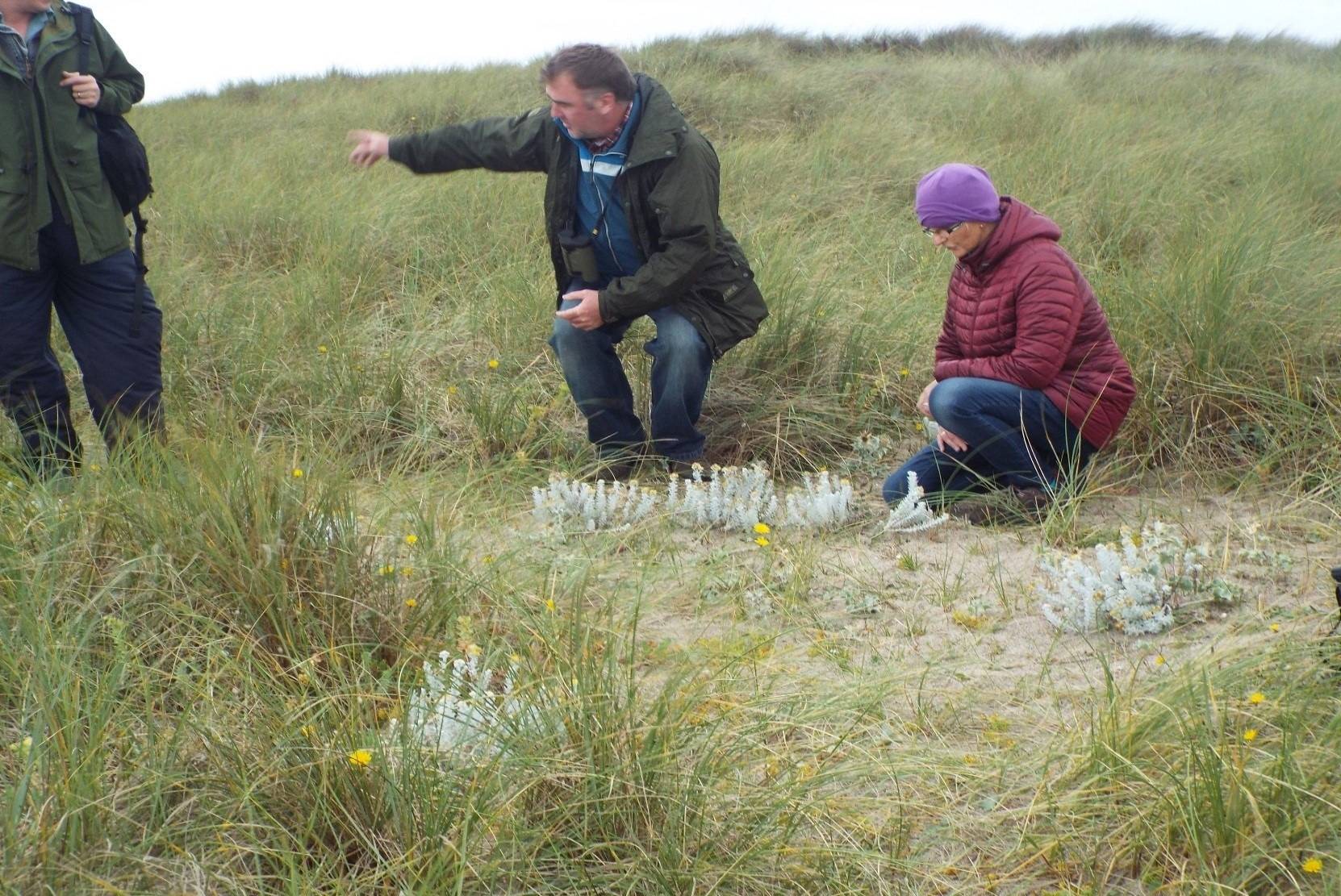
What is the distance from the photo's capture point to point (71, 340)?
4.06 metres

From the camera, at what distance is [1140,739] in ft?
7.29

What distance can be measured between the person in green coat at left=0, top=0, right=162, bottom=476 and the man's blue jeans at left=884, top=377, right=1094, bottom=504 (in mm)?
2467

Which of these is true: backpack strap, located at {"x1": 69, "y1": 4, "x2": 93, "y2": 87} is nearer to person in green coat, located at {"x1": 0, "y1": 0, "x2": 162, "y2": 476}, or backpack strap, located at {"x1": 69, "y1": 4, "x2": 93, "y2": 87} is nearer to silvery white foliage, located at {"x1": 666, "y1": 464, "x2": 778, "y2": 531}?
person in green coat, located at {"x1": 0, "y1": 0, "x2": 162, "y2": 476}

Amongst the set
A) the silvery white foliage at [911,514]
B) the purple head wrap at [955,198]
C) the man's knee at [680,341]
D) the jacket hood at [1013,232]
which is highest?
the purple head wrap at [955,198]

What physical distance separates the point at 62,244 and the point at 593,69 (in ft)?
5.92

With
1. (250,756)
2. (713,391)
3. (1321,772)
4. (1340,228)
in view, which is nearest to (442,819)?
(250,756)

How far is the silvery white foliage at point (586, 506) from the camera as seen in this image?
149 inches

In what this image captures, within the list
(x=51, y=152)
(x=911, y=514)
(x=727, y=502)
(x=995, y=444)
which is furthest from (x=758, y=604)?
(x=51, y=152)

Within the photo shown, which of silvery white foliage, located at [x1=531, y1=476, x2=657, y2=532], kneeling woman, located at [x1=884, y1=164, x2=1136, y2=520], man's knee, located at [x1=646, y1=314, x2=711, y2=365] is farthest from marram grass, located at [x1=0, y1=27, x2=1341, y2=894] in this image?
man's knee, located at [x1=646, y1=314, x2=711, y2=365]

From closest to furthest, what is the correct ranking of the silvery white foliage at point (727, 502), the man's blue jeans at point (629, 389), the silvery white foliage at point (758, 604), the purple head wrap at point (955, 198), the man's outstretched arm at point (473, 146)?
the silvery white foliage at point (758, 604) < the purple head wrap at point (955, 198) < the silvery white foliage at point (727, 502) < the man's blue jeans at point (629, 389) < the man's outstretched arm at point (473, 146)

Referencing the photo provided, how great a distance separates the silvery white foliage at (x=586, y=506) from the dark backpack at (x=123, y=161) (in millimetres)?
1514

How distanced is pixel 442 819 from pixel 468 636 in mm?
676

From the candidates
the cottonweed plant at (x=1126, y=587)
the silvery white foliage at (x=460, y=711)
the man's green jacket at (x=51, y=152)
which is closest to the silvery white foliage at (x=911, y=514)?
the cottonweed plant at (x=1126, y=587)

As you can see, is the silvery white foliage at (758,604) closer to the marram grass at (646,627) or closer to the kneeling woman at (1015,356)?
the marram grass at (646,627)
